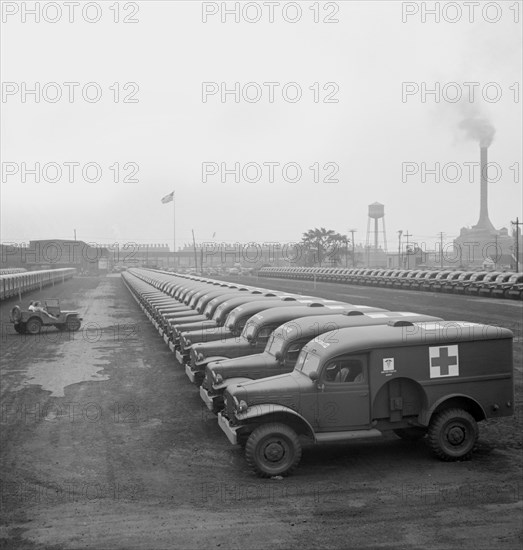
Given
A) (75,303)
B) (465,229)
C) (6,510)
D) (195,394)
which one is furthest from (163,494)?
(465,229)

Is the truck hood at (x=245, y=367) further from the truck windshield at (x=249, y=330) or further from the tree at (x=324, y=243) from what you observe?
the tree at (x=324, y=243)

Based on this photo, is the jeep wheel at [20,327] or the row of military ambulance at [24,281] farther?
the row of military ambulance at [24,281]

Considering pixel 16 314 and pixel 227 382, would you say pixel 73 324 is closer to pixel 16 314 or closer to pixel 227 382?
pixel 16 314

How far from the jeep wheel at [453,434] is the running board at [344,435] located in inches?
32.2

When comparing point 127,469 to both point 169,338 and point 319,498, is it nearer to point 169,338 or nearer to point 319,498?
point 319,498

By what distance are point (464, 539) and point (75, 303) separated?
125 feet

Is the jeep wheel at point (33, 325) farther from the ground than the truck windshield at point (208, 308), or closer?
closer

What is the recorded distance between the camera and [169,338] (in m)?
18.3

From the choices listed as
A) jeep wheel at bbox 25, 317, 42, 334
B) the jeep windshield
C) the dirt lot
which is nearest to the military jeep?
jeep wheel at bbox 25, 317, 42, 334

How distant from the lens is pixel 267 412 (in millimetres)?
8094

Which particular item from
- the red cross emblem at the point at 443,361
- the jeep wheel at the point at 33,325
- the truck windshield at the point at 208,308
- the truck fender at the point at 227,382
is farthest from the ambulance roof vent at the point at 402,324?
the jeep wheel at the point at 33,325

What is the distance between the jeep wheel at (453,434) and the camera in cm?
862

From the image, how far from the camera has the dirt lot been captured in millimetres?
6445

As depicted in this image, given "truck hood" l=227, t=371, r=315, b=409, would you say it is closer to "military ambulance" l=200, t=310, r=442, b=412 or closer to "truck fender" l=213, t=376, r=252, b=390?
"truck fender" l=213, t=376, r=252, b=390
